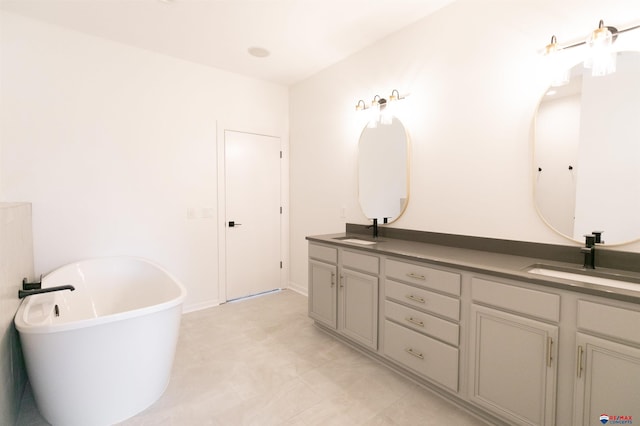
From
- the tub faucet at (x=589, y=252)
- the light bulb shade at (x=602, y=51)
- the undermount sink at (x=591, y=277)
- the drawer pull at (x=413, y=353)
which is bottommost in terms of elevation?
the drawer pull at (x=413, y=353)

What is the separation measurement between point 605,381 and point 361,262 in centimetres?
147

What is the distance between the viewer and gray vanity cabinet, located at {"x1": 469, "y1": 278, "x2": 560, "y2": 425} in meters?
1.46

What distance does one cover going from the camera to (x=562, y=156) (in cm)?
186

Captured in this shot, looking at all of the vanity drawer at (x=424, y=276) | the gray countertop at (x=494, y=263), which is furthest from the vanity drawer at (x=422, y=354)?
the gray countertop at (x=494, y=263)

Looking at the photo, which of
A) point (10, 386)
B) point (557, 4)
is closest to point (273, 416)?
point (10, 386)

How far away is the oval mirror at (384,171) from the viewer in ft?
9.12

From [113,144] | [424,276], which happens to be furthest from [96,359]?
[113,144]

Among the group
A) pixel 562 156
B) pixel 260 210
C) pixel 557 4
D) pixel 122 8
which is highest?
pixel 122 8

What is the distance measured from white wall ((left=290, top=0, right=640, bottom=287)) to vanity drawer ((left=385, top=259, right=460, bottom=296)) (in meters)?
0.62

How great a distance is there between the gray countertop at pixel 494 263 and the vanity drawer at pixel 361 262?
0.18 feet

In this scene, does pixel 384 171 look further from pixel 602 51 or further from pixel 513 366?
pixel 513 366

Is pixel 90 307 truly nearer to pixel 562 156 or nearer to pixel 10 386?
pixel 10 386

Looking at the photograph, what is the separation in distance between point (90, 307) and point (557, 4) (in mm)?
4202

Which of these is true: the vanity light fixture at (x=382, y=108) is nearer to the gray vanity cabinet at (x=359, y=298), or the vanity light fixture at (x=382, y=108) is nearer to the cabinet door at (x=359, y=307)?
the gray vanity cabinet at (x=359, y=298)
